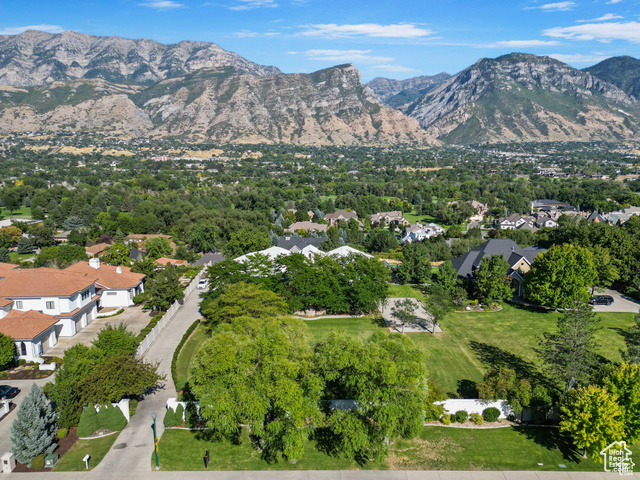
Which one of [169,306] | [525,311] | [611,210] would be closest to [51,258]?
[169,306]

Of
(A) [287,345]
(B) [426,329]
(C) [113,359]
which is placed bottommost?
(B) [426,329]

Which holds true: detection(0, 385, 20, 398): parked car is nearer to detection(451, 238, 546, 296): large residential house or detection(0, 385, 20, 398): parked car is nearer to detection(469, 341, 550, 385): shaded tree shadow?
detection(469, 341, 550, 385): shaded tree shadow

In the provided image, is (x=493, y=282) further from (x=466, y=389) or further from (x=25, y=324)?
(x=25, y=324)

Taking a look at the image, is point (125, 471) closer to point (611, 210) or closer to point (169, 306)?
point (169, 306)

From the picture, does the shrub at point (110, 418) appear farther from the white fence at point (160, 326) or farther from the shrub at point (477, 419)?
the shrub at point (477, 419)

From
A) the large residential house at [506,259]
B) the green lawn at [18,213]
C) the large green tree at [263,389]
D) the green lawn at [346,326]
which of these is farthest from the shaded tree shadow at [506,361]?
the green lawn at [18,213]

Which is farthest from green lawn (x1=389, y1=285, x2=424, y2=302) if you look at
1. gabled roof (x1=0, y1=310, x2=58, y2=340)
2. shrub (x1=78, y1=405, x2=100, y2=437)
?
gabled roof (x1=0, y1=310, x2=58, y2=340)

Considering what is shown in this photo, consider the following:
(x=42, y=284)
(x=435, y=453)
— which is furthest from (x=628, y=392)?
(x=42, y=284)
